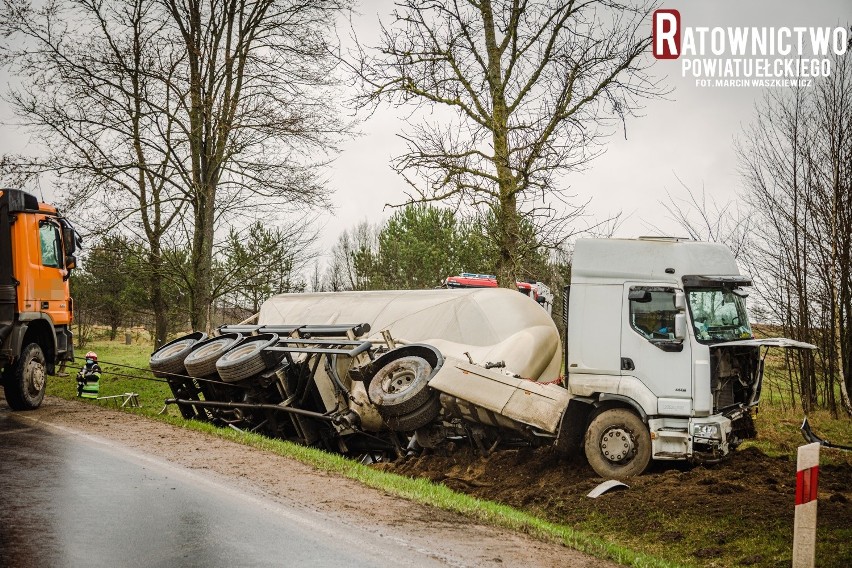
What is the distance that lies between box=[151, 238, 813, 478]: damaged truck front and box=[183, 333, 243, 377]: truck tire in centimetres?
5

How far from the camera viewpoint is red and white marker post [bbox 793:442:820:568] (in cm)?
602

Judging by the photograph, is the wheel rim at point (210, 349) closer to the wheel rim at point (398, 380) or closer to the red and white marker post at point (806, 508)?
the wheel rim at point (398, 380)

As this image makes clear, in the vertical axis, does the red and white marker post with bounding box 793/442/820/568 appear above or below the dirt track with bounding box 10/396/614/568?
above

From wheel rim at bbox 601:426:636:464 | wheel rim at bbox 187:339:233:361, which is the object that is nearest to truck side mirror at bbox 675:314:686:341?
wheel rim at bbox 601:426:636:464

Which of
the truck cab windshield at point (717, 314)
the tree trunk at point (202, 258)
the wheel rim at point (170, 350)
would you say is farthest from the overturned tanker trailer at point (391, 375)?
the tree trunk at point (202, 258)

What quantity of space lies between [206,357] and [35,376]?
297 cm

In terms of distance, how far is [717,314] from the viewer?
10664 mm

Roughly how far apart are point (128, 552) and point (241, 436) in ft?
19.8

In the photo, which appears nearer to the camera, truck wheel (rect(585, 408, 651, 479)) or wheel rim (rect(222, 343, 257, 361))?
truck wheel (rect(585, 408, 651, 479))

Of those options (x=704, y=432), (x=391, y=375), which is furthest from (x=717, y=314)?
(x=391, y=375)

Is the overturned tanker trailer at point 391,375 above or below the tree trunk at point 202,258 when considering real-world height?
below

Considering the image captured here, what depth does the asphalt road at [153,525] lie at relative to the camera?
224 inches

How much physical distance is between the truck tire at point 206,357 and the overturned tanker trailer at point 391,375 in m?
0.02

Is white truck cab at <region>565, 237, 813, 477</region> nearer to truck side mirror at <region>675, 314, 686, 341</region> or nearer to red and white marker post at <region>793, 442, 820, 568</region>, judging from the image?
truck side mirror at <region>675, 314, 686, 341</region>
